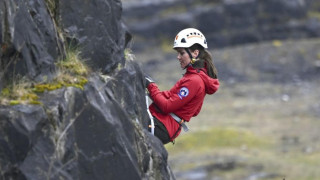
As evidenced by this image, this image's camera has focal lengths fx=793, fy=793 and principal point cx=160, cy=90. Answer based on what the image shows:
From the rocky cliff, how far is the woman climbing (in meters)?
0.98

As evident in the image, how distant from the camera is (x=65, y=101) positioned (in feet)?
36.7

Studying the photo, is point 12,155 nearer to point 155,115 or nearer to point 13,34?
point 13,34

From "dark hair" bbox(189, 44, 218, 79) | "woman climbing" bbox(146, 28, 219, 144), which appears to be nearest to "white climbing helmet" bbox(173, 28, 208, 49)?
"woman climbing" bbox(146, 28, 219, 144)

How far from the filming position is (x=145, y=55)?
11675 centimetres

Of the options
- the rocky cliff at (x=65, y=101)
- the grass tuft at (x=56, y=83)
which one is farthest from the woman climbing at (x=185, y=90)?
the grass tuft at (x=56, y=83)

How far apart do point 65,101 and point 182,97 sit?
3309mm

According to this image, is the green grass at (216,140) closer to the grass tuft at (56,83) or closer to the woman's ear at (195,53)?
the woman's ear at (195,53)

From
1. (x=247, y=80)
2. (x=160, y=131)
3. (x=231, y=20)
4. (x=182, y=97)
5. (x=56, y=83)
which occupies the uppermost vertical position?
(x=231, y=20)

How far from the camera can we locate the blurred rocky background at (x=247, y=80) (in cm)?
6662

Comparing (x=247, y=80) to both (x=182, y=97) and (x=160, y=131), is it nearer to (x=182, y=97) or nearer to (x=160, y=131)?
(x=160, y=131)

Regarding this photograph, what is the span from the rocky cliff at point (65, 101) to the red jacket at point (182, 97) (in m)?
0.92

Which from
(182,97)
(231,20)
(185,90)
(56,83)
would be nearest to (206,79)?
(185,90)

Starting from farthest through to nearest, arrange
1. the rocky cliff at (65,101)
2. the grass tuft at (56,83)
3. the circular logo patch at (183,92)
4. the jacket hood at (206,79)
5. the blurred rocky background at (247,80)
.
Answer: the blurred rocky background at (247,80)
the jacket hood at (206,79)
the circular logo patch at (183,92)
the grass tuft at (56,83)
the rocky cliff at (65,101)

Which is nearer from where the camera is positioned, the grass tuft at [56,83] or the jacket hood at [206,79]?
the grass tuft at [56,83]
